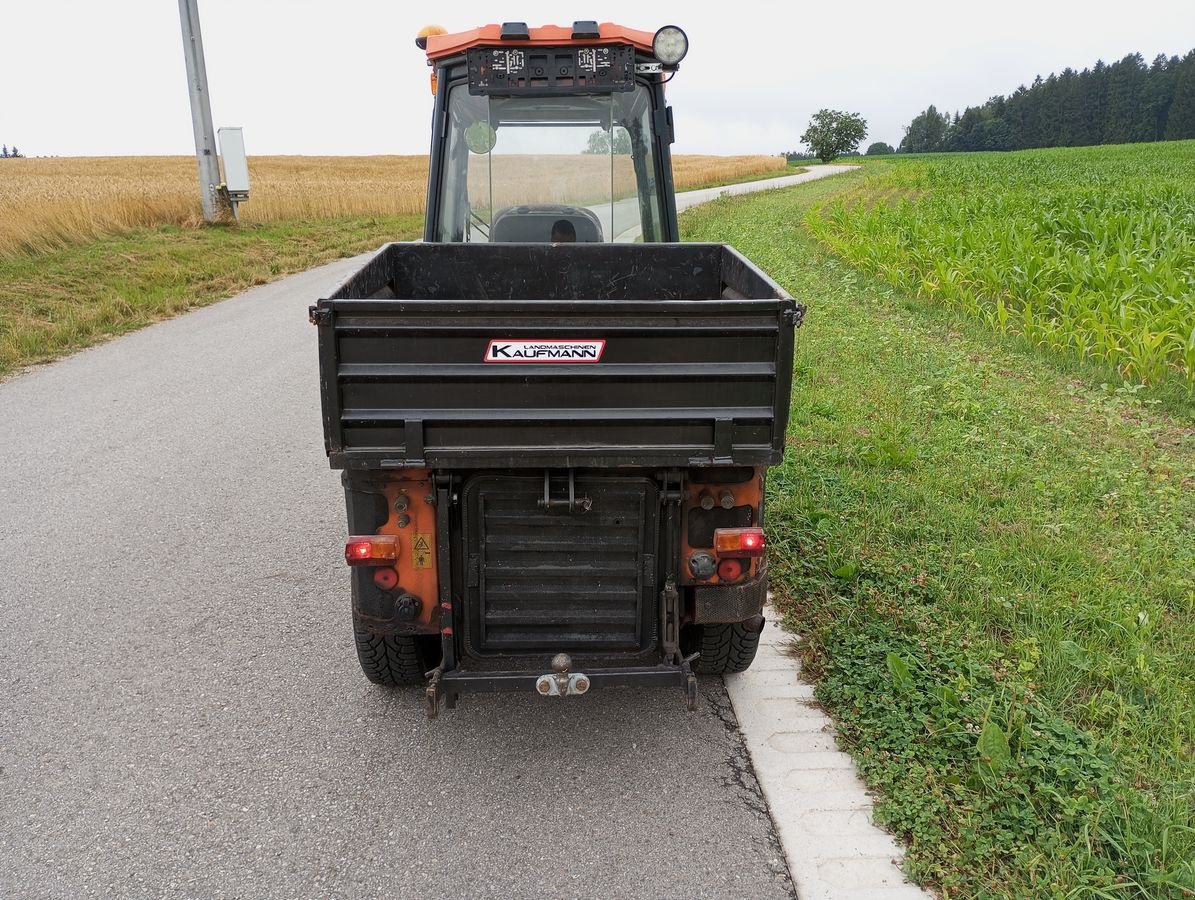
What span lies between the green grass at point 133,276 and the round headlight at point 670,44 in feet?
22.8

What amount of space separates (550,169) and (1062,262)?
650cm

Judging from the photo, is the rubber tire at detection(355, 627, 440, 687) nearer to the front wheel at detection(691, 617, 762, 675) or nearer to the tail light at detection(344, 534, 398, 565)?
the tail light at detection(344, 534, 398, 565)

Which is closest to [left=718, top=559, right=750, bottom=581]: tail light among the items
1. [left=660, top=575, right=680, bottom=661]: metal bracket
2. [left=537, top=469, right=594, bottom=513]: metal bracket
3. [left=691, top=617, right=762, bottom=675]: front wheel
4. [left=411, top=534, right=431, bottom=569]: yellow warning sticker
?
[left=660, top=575, right=680, bottom=661]: metal bracket

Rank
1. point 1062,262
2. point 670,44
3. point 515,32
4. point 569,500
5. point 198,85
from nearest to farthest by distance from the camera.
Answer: point 569,500, point 670,44, point 515,32, point 1062,262, point 198,85

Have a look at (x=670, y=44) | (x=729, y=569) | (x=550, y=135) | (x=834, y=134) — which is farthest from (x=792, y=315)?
(x=834, y=134)

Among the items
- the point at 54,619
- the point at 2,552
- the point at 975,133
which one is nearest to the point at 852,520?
the point at 54,619

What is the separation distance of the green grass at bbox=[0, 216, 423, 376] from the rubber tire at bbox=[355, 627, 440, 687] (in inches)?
265

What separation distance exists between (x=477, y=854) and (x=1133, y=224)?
456 inches

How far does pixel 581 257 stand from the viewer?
13.5ft

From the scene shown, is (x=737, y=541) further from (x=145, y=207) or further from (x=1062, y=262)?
(x=145, y=207)

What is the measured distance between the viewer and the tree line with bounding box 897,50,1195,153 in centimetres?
6900

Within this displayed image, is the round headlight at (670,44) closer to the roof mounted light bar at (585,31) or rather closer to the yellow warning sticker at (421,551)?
the roof mounted light bar at (585,31)

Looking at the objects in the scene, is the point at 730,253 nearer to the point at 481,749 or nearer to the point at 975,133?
the point at 481,749

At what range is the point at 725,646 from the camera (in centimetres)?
331
